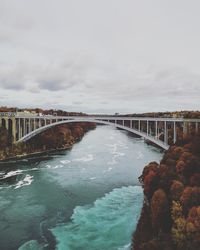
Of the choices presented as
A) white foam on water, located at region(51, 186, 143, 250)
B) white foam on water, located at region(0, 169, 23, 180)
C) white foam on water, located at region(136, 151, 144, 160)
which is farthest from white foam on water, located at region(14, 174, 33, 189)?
white foam on water, located at region(136, 151, 144, 160)

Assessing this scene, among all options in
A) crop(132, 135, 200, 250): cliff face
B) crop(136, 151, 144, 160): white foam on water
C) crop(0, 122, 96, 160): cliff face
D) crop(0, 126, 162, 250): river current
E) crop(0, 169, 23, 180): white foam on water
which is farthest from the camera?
crop(0, 122, 96, 160): cliff face

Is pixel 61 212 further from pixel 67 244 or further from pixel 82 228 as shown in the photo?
pixel 67 244

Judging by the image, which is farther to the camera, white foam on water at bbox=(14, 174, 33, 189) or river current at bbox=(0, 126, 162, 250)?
white foam on water at bbox=(14, 174, 33, 189)

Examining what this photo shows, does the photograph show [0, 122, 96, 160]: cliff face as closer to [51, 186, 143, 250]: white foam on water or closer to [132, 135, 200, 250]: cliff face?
[51, 186, 143, 250]: white foam on water

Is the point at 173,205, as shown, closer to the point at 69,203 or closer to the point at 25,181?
the point at 69,203

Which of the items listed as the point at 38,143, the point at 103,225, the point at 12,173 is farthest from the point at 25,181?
the point at 38,143

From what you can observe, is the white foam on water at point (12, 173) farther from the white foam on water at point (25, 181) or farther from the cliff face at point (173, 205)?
the cliff face at point (173, 205)

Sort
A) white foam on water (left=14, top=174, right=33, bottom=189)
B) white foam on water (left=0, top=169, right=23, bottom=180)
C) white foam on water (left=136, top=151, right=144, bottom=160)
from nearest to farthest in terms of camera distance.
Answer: white foam on water (left=14, top=174, right=33, bottom=189) → white foam on water (left=0, top=169, right=23, bottom=180) → white foam on water (left=136, top=151, right=144, bottom=160)
